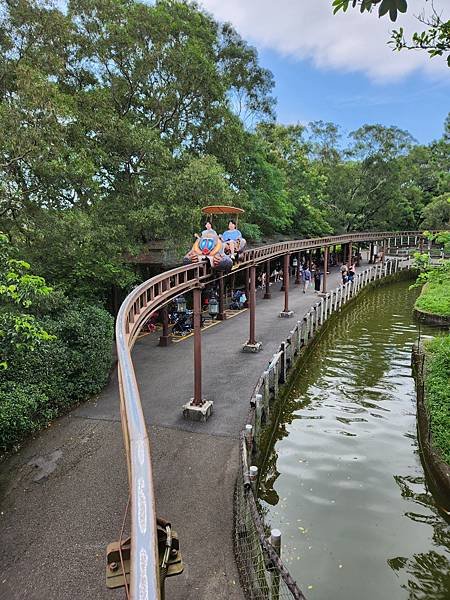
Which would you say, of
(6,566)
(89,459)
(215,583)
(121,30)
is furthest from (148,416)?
(121,30)

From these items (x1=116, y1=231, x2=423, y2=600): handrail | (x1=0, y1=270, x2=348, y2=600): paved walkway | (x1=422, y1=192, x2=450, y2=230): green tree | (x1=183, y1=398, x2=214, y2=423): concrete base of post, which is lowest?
(x1=0, y1=270, x2=348, y2=600): paved walkway

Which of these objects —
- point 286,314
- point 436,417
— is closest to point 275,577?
point 436,417

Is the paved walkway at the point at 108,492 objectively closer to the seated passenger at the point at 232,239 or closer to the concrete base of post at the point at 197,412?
the concrete base of post at the point at 197,412

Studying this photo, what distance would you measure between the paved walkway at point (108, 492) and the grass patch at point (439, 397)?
3.84m

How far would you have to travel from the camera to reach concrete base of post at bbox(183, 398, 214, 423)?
905 centimetres

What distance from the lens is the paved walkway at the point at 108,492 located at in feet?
17.0

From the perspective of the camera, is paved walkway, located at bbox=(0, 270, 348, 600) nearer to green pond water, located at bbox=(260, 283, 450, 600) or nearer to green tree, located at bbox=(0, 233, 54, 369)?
green pond water, located at bbox=(260, 283, 450, 600)

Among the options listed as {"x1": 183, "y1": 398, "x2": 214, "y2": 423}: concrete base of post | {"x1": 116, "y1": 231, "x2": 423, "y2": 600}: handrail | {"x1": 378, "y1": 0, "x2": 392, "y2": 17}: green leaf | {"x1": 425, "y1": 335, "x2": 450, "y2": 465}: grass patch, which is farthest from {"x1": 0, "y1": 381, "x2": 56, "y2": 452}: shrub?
{"x1": 378, "y1": 0, "x2": 392, "y2": 17}: green leaf

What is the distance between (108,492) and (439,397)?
23.6 feet

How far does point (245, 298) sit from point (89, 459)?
1441cm

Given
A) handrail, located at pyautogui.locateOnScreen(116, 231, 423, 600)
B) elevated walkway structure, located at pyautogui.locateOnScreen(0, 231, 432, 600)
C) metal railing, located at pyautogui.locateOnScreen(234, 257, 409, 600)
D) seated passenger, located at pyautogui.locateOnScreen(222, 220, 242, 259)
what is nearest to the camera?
handrail, located at pyautogui.locateOnScreen(116, 231, 423, 600)

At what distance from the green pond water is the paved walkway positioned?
1.22 meters

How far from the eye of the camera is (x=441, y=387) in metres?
9.82

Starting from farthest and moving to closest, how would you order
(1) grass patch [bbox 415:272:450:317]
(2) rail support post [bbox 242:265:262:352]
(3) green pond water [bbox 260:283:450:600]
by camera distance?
(1) grass patch [bbox 415:272:450:317] → (2) rail support post [bbox 242:265:262:352] → (3) green pond water [bbox 260:283:450:600]
